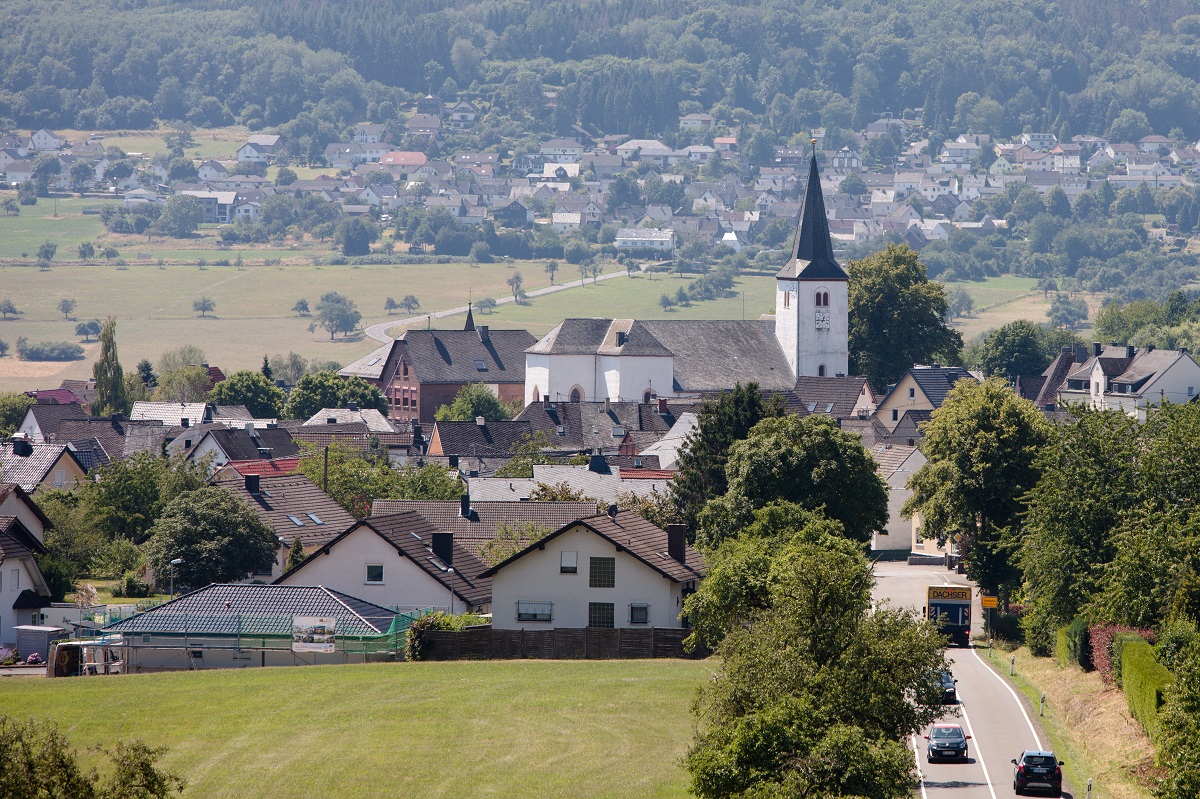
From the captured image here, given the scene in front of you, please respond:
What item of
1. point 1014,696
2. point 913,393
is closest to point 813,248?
point 913,393

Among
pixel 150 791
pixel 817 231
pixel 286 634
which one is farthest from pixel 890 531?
pixel 150 791

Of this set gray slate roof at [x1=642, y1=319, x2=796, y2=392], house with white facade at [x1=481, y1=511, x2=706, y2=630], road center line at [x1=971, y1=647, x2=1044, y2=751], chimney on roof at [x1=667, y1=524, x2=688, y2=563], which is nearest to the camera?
road center line at [x1=971, y1=647, x2=1044, y2=751]

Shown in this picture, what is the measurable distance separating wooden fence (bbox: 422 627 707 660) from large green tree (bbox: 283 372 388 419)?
267 ft

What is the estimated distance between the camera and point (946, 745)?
37250mm

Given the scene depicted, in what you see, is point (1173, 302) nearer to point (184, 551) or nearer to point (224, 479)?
point (224, 479)

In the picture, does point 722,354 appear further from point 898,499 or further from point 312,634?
point 312,634

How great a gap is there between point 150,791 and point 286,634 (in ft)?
87.1

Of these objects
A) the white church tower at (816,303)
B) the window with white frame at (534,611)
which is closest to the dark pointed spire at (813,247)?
the white church tower at (816,303)

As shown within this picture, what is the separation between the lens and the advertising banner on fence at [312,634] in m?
49.9

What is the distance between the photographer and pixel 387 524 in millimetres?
57531

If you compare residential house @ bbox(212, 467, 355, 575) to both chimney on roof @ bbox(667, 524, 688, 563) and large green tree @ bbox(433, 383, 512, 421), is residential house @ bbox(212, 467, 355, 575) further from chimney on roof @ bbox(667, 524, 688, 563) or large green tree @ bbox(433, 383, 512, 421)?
large green tree @ bbox(433, 383, 512, 421)

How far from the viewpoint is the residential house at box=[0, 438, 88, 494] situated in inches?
3260

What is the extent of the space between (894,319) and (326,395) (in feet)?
127

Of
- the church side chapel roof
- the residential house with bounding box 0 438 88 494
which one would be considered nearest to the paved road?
the residential house with bounding box 0 438 88 494
